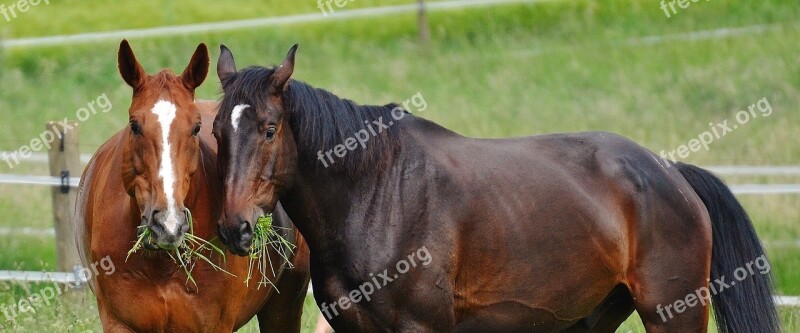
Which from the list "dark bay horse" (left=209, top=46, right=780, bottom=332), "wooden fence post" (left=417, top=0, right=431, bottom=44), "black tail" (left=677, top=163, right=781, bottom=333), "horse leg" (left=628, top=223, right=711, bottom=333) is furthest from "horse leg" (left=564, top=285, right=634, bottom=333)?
"wooden fence post" (left=417, top=0, right=431, bottom=44)

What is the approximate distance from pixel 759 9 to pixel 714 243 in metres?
13.6

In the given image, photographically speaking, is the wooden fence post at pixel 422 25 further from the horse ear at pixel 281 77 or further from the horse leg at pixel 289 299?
the horse ear at pixel 281 77

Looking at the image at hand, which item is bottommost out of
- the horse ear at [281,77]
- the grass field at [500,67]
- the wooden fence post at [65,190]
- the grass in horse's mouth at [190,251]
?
the grass field at [500,67]

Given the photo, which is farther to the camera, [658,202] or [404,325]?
[658,202]

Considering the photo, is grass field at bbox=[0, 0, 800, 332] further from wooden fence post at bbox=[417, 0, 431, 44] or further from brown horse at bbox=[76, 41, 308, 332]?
brown horse at bbox=[76, 41, 308, 332]

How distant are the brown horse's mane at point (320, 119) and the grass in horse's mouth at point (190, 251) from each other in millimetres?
552

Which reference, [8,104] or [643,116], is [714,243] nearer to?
[643,116]

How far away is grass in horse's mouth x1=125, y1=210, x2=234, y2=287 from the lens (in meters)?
4.68

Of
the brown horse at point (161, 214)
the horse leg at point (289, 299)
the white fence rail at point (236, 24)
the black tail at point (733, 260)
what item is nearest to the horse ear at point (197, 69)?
the brown horse at point (161, 214)

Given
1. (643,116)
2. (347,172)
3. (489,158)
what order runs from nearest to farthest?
(347,172), (489,158), (643,116)

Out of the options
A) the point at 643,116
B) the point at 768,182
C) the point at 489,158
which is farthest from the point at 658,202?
the point at 643,116

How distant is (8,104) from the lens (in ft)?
53.4

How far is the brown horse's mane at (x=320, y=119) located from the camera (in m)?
4.56

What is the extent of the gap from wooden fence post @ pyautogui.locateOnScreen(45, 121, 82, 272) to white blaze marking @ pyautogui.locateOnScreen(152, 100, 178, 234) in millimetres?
3377
